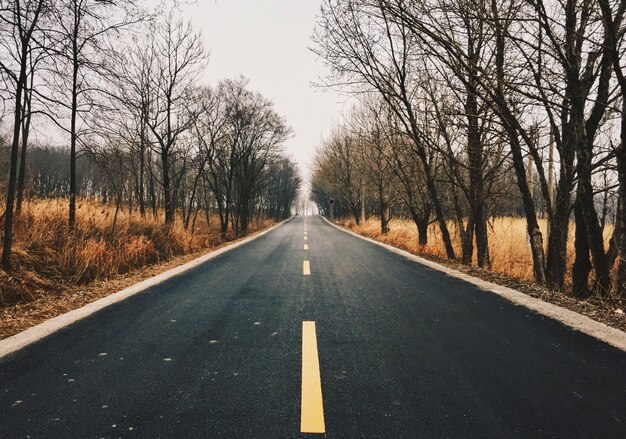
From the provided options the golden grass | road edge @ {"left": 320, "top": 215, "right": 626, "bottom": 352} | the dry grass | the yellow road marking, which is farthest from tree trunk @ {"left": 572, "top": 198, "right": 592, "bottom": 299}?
the dry grass

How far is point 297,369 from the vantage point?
120 inches

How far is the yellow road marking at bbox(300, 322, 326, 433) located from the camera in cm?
224

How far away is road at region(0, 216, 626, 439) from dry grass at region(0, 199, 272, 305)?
2.23 meters

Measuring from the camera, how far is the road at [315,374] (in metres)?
2.26

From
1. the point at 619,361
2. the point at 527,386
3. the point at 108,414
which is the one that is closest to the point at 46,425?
the point at 108,414

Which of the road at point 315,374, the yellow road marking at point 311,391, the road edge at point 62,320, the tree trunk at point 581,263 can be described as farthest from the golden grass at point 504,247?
the road edge at point 62,320

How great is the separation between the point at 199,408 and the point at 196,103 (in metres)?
20.1

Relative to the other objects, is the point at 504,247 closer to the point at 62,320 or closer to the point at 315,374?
the point at 315,374

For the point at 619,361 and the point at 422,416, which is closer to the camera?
the point at 422,416

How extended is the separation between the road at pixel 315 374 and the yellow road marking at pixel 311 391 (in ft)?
0.04

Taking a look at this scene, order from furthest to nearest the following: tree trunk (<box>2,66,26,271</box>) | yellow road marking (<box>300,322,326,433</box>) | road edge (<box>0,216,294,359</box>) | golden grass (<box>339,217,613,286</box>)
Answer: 1. golden grass (<box>339,217,613,286</box>)
2. tree trunk (<box>2,66,26,271</box>)
3. road edge (<box>0,216,294,359</box>)
4. yellow road marking (<box>300,322,326,433</box>)

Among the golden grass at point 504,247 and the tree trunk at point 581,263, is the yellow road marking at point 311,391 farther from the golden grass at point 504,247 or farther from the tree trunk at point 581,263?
the golden grass at point 504,247

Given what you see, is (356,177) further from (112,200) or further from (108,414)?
(108,414)

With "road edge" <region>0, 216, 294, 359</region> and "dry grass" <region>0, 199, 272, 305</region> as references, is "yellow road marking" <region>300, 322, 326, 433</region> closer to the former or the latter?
"road edge" <region>0, 216, 294, 359</region>
